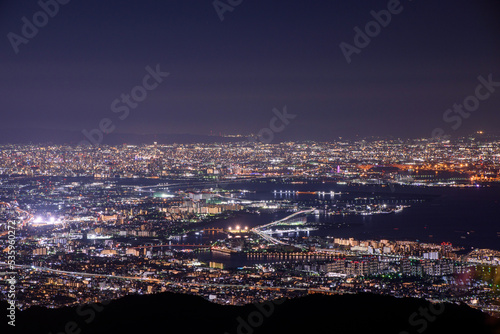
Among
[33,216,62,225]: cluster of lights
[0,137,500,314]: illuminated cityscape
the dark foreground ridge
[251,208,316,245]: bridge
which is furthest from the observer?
[33,216,62,225]: cluster of lights

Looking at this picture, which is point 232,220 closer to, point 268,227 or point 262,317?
point 268,227

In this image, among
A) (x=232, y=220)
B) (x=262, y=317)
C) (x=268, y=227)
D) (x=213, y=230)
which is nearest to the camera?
(x=262, y=317)

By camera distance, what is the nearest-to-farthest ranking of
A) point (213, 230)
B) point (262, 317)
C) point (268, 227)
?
point (262, 317)
point (213, 230)
point (268, 227)

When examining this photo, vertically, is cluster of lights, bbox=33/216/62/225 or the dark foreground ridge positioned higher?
cluster of lights, bbox=33/216/62/225

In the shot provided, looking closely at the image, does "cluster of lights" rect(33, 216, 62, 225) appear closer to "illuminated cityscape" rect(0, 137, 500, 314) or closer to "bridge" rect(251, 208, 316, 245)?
"illuminated cityscape" rect(0, 137, 500, 314)

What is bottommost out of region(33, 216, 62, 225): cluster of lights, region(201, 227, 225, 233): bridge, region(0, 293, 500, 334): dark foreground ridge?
region(0, 293, 500, 334): dark foreground ridge

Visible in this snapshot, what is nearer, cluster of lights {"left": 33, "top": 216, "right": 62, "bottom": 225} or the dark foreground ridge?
the dark foreground ridge

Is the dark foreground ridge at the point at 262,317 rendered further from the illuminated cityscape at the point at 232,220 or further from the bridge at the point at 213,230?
the bridge at the point at 213,230

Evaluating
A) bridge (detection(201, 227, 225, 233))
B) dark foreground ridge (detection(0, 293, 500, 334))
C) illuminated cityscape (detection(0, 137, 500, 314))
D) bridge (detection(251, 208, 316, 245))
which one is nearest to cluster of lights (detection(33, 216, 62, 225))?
A: illuminated cityscape (detection(0, 137, 500, 314))

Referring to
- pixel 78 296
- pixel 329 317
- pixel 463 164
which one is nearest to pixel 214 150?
pixel 463 164

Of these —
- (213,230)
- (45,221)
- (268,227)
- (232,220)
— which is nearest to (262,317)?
(213,230)
